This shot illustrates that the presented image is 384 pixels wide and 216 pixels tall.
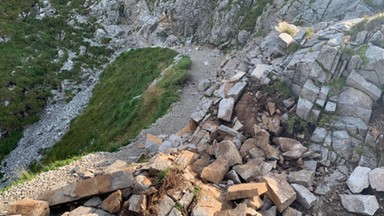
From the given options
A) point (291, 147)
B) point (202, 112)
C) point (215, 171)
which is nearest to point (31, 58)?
point (202, 112)

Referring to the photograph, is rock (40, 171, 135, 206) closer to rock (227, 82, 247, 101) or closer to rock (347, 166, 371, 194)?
rock (227, 82, 247, 101)

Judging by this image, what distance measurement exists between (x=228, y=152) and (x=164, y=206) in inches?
169

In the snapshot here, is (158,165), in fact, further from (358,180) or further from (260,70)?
(260,70)

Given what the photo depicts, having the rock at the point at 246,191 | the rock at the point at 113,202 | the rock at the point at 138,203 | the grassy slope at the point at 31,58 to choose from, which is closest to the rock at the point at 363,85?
the rock at the point at 246,191

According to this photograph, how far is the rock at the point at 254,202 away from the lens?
45.6 ft

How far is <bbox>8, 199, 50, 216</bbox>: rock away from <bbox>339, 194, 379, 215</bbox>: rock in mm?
12012

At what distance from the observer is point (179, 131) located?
→ 22.2 metres

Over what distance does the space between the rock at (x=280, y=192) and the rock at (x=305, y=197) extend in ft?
0.99

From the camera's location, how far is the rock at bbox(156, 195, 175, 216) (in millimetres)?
13413

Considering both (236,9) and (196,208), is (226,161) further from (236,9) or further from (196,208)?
(236,9)

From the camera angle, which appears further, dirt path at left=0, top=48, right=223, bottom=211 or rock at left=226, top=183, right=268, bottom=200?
dirt path at left=0, top=48, right=223, bottom=211

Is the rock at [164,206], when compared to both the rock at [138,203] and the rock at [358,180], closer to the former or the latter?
the rock at [138,203]

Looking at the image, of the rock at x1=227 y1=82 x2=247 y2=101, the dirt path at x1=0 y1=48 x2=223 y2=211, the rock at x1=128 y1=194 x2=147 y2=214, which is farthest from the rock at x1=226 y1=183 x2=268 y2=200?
the dirt path at x1=0 y1=48 x2=223 y2=211

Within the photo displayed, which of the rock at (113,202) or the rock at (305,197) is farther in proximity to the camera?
the rock at (305,197)
